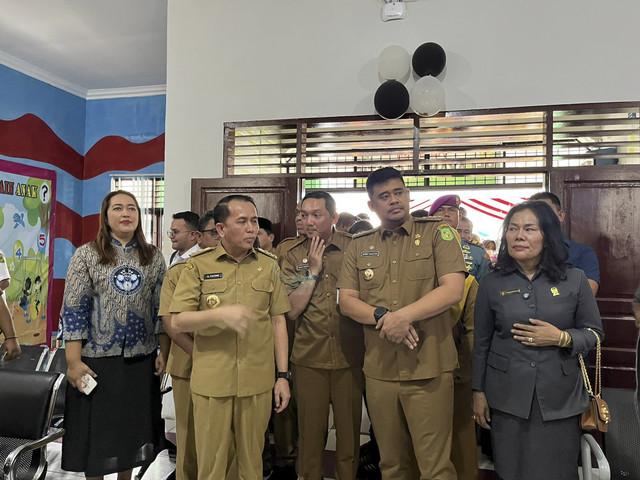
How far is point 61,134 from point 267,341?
5.69 meters

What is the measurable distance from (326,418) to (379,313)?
0.74 metres

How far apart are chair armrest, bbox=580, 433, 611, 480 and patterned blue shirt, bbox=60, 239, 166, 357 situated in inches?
77.7

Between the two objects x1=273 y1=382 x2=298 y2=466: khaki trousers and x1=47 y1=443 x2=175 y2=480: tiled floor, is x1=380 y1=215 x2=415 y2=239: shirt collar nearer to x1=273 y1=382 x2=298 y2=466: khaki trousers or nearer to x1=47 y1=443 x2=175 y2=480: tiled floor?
x1=273 y1=382 x2=298 y2=466: khaki trousers

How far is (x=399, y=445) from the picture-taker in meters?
2.14

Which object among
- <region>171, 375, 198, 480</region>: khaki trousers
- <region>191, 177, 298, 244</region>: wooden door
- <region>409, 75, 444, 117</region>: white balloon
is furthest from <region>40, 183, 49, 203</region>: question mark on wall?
<region>409, 75, 444, 117</region>: white balloon

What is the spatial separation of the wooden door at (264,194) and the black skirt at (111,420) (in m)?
2.01

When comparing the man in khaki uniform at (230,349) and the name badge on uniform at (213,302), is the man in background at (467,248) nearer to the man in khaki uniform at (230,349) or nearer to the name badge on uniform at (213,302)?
the man in khaki uniform at (230,349)

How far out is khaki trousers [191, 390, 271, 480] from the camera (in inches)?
78.6

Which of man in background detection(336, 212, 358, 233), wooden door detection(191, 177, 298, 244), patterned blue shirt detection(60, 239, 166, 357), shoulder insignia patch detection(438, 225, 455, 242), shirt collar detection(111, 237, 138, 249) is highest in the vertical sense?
wooden door detection(191, 177, 298, 244)

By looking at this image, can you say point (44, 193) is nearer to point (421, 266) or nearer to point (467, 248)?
point (467, 248)

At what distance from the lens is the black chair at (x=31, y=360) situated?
3082 mm

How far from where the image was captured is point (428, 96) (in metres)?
3.68

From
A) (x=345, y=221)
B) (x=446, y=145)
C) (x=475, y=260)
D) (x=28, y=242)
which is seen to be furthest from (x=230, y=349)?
(x=28, y=242)

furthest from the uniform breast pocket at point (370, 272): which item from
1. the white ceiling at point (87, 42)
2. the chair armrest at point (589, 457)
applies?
the white ceiling at point (87, 42)
